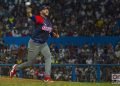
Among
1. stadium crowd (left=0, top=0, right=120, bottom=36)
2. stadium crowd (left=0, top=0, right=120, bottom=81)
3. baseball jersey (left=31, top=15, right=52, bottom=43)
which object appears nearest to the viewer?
baseball jersey (left=31, top=15, right=52, bottom=43)

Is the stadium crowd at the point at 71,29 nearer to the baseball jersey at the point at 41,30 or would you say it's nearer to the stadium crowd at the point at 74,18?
the stadium crowd at the point at 74,18

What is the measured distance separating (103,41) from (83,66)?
3.10 m

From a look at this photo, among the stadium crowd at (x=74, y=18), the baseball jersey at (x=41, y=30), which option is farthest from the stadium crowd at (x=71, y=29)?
the baseball jersey at (x=41, y=30)

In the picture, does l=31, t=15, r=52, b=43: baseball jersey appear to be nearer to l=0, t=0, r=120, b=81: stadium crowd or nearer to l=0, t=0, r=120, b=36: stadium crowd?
l=0, t=0, r=120, b=81: stadium crowd

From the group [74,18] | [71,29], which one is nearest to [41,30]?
[71,29]

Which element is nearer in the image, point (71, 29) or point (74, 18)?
point (71, 29)

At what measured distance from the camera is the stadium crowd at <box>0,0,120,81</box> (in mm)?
16016

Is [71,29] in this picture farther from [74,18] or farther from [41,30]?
[41,30]

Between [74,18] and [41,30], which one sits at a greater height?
[74,18]

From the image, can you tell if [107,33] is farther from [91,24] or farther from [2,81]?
[2,81]

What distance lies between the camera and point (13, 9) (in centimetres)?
2367

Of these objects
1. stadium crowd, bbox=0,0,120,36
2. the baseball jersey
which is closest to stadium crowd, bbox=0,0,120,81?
stadium crowd, bbox=0,0,120,36

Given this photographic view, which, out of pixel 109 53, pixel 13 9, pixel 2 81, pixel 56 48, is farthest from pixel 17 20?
pixel 2 81

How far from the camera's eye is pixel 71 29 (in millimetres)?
20297
